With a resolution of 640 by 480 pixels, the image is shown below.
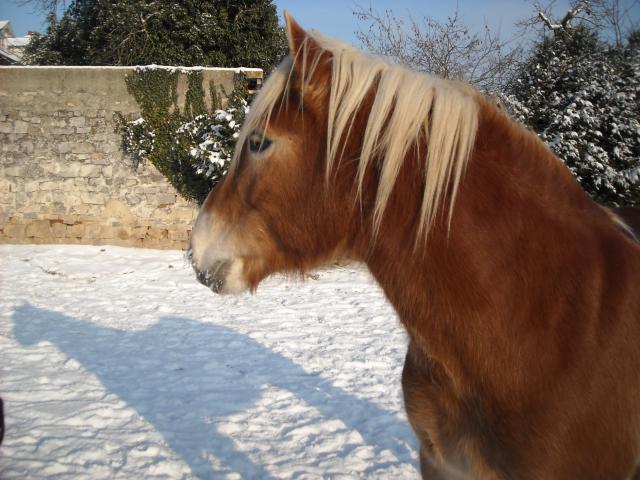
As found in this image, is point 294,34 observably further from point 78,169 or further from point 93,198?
point 78,169

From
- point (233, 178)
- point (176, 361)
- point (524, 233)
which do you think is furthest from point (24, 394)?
point (524, 233)

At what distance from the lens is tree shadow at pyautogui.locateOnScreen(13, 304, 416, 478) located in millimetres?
3244

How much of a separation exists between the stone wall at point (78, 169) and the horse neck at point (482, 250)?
8567 mm

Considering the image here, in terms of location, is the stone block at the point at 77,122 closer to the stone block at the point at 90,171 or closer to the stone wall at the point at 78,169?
the stone wall at the point at 78,169

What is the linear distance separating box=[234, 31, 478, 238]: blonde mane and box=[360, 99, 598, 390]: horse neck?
56 mm

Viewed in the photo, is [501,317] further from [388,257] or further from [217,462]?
[217,462]

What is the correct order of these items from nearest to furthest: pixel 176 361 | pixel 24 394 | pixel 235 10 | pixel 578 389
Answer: pixel 578 389, pixel 24 394, pixel 176 361, pixel 235 10

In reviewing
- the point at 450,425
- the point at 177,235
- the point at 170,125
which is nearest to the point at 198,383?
the point at 450,425

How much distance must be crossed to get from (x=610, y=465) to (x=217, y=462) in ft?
7.92

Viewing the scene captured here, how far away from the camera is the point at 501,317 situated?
1.31 metres

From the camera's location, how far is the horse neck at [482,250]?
1.31 m

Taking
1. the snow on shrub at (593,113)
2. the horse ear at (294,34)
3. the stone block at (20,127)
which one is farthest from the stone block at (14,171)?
the horse ear at (294,34)

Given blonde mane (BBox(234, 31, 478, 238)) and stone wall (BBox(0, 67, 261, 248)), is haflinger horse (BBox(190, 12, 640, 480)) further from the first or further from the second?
stone wall (BBox(0, 67, 261, 248))

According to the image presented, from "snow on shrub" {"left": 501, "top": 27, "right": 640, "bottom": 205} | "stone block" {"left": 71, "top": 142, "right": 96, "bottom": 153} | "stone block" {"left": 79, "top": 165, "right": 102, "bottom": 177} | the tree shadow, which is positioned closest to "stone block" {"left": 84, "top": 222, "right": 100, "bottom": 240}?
"stone block" {"left": 79, "top": 165, "right": 102, "bottom": 177}
